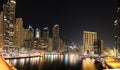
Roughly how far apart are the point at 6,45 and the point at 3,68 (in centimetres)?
18818

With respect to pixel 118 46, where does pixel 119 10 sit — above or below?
above

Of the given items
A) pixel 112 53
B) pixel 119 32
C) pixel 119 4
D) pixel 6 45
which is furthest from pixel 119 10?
pixel 6 45

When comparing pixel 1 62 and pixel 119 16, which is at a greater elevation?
pixel 119 16

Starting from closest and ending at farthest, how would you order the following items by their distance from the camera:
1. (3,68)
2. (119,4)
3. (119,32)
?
(3,68) < (119,4) < (119,32)

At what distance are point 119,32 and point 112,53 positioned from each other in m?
37.3

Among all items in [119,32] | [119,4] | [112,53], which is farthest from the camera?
[112,53]

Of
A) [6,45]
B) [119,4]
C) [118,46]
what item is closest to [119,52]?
[118,46]

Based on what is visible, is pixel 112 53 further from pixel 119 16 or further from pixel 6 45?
pixel 6 45

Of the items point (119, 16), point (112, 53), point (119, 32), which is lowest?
point (112, 53)

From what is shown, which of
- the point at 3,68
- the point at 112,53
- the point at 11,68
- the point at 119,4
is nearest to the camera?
the point at 3,68

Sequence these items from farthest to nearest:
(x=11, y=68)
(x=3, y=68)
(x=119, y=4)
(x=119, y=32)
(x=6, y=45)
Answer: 1. (x=6, y=45)
2. (x=119, y=32)
3. (x=119, y=4)
4. (x=11, y=68)
5. (x=3, y=68)

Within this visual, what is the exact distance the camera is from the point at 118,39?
446 ft

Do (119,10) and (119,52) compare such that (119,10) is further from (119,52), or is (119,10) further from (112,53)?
(112,53)

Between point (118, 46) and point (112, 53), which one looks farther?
point (112, 53)
